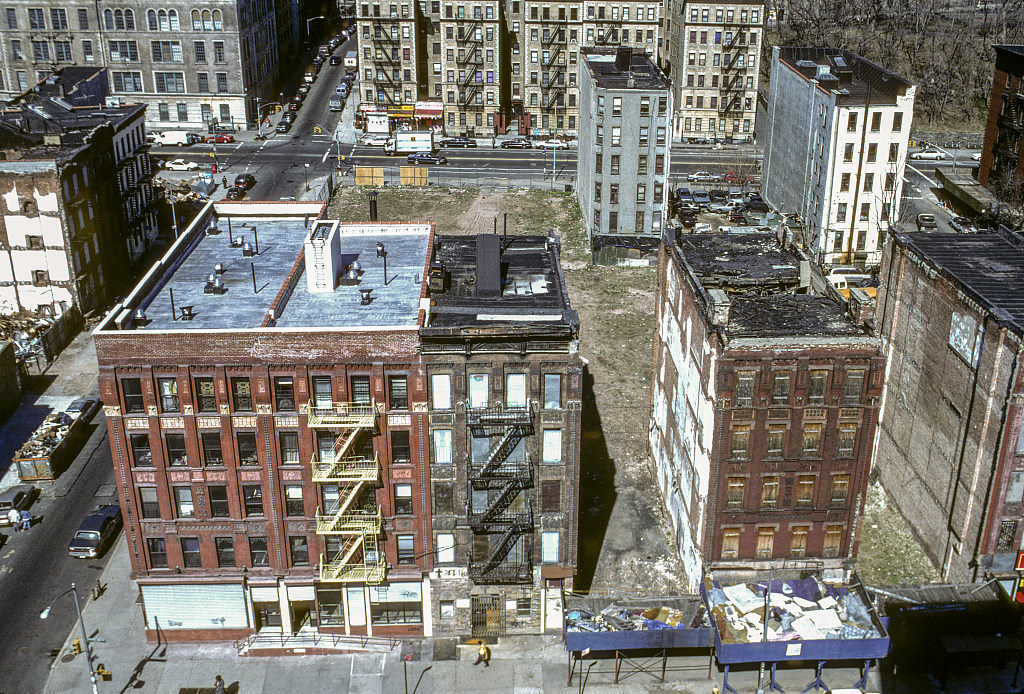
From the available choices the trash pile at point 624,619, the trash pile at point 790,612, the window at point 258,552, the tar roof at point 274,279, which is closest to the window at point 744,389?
the trash pile at point 790,612

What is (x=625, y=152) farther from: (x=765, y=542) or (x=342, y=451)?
(x=342, y=451)

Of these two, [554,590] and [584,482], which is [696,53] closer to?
[584,482]

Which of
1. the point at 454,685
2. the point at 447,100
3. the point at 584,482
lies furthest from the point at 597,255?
the point at 454,685

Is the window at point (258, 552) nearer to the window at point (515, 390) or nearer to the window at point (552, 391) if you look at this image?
the window at point (515, 390)

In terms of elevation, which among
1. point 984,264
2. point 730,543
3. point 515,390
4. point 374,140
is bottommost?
point 730,543

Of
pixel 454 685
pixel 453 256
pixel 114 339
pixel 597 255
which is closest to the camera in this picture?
pixel 114 339

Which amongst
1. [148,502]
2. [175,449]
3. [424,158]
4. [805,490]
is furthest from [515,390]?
[424,158]

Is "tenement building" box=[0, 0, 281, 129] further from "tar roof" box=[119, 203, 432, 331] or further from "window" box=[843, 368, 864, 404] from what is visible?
"window" box=[843, 368, 864, 404]
